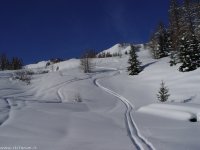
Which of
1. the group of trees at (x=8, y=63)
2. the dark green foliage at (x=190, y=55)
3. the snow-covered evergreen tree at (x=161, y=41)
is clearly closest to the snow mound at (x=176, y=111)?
the dark green foliage at (x=190, y=55)

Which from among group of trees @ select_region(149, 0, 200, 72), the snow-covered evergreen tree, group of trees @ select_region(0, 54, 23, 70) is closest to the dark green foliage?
group of trees @ select_region(149, 0, 200, 72)

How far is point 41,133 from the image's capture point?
1230cm

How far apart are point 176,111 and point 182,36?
39130 millimetres

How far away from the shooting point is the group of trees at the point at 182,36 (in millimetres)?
49875

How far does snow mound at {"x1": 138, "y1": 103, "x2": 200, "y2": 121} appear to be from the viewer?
18.3 m

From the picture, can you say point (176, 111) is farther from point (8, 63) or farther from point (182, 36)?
point (8, 63)

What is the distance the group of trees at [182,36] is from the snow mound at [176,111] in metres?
27.7

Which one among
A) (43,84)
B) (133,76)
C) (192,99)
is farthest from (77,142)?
(133,76)

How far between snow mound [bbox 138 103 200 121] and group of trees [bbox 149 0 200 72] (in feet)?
90.7

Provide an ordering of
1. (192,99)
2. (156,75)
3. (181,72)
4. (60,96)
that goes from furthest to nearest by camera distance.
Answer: (156,75) < (181,72) < (60,96) < (192,99)

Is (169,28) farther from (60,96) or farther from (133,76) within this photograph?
(60,96)

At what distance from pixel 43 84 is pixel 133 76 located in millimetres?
17143

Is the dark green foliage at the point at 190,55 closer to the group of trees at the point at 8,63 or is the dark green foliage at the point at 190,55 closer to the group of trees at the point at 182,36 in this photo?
the group of trees at the point at 182,36

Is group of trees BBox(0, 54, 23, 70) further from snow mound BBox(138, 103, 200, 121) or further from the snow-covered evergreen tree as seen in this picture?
snow mound BBox(138, 103, 200, 121)
